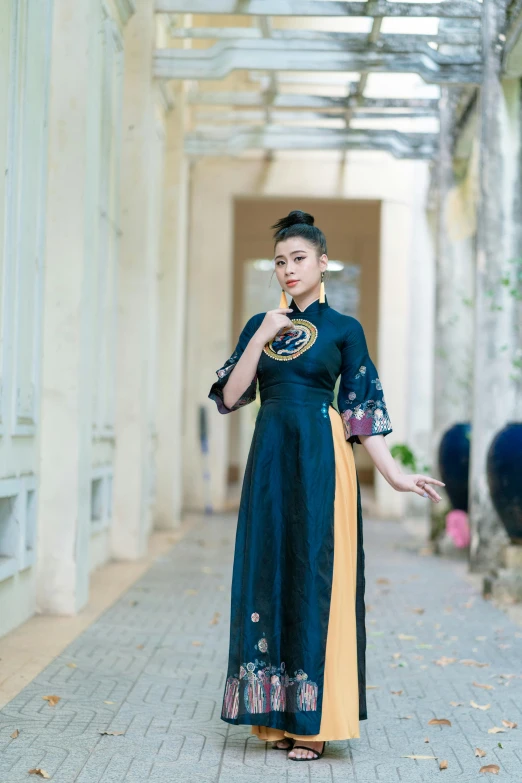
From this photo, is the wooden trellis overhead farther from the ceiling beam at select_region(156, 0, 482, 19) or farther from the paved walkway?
the paved walkway

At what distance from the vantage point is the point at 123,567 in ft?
29.9

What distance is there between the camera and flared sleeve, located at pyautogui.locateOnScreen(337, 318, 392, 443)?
12.6 feet

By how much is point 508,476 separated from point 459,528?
8.03 ft

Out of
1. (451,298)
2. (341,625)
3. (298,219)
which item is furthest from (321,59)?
(341,625)

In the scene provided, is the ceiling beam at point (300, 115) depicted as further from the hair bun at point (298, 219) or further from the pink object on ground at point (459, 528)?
the hair bun at point (298, 219)

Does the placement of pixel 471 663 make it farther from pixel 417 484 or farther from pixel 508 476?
pixel 508 476

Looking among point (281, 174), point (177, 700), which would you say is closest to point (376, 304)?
point (281, 174)

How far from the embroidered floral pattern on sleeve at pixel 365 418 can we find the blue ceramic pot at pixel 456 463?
684cm

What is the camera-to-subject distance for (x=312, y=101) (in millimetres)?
11078

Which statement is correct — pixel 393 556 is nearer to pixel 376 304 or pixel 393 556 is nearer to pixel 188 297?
pixel 188 297

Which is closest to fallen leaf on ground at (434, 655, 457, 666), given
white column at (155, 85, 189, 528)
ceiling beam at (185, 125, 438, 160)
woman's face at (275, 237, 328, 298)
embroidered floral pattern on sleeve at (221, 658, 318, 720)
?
embroidered floral pattern on sleeve at (221, 658, 318, 720)

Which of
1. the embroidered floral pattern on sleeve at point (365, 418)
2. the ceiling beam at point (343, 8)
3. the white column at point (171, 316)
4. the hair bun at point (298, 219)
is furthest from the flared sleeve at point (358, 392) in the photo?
the white column at point (171, 316)

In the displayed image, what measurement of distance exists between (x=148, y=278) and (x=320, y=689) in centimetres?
643

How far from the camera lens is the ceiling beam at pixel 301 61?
9070 millimetres
